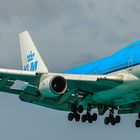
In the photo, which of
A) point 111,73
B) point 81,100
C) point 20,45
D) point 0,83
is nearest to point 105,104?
point 81,100

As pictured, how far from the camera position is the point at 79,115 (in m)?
48.0

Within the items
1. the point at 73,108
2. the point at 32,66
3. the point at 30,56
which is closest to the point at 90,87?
the point at 73,108

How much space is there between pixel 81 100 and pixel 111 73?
15.4 feet

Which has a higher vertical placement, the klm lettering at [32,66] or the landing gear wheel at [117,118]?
the klm lettering at [32,66]

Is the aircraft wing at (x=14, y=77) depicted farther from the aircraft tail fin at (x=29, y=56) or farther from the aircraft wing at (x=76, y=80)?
the aircraft tail fin at (x=29, y=56)

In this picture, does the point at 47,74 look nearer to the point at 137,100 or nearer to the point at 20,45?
the point at 137,100

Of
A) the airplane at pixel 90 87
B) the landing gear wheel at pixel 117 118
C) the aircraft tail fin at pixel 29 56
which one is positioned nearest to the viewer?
the airplane at pixel 90 87

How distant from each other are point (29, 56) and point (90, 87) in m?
11.6

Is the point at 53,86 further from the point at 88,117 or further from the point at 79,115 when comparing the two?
the point at 88,117

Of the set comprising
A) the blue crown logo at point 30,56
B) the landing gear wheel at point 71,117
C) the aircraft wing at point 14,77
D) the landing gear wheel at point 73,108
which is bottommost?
the landing gear wheel at point 71,117

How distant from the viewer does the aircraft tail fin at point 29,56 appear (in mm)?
51688

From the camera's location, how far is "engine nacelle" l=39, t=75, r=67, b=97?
1631 inches

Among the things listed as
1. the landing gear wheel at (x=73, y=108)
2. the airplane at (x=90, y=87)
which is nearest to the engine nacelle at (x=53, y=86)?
the airplane at (x=90, y=87)

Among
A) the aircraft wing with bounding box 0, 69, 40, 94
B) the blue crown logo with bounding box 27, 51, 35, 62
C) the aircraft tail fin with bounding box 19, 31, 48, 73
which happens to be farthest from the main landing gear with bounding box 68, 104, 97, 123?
the blue crown logo with bounding box 27, 51, 35, 62
